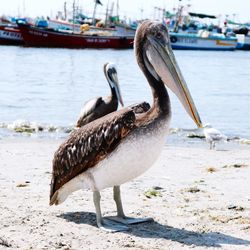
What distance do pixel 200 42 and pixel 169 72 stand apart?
63.8 meters

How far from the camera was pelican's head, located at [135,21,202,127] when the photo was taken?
4.97 m

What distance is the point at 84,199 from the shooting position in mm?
6117

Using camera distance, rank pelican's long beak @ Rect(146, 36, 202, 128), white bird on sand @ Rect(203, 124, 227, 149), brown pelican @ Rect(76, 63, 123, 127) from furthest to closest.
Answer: white bird on sand @ Rect(203, 124, 227, 149)
brown pelican @ Rect(76, 63, 123, 127)
pelican's long beak @ Rect(146, 36, 202, 128)

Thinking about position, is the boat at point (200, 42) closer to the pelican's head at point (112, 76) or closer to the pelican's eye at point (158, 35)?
the pelican's head at point (112, 76)

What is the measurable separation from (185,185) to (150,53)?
2.24 m

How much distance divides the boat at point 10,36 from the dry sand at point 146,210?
54043 millimetres

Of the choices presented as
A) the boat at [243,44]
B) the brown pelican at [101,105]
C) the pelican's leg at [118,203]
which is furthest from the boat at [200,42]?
the pelican's leg at [118,203]

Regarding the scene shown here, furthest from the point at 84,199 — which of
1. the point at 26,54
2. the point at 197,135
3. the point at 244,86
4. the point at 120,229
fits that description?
the point at 26,54

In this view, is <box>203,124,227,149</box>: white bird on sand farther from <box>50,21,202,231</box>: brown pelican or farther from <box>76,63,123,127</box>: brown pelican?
<box>50,21,202,231</box>: brown pelican

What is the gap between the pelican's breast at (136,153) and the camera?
4.77 m

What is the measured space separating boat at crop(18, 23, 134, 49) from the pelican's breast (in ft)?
172

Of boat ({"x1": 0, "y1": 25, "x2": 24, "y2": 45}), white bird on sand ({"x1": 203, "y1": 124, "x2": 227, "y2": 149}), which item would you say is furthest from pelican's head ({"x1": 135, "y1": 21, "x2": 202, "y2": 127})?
boat ({"x1": 0, "y1": 25, "x2": 24, "y2": 45})

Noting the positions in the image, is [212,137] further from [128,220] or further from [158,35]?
[158,35]

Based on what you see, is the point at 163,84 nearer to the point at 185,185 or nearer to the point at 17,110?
the point at 185,185
